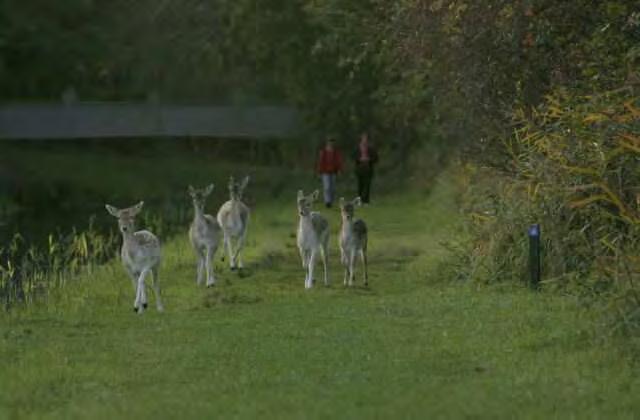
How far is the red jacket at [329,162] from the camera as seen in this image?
121 feet

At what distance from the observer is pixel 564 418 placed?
11.4 meters

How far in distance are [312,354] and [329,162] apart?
22.4 meters

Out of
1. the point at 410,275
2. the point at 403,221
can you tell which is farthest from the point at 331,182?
the point at 410,275

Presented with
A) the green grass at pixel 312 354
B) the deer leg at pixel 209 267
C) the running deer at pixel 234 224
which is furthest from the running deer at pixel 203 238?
the running deer at pixel 234 224

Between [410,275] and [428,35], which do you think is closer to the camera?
[410,275]

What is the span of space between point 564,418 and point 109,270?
47.5 feet

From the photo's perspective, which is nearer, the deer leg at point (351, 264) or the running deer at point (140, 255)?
the running deer at point (140, 255)

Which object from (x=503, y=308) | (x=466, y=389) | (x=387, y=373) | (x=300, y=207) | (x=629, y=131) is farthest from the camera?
(x=300, y=207)

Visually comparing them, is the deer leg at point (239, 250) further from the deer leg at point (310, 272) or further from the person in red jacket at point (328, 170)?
the person in red jacket at point (328, 170)

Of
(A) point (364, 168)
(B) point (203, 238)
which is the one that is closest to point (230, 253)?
(B) point (203, 238)

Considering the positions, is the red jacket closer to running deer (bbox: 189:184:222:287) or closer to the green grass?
running deer (bbox: 189:184:222:287)

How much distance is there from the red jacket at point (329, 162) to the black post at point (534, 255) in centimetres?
1733

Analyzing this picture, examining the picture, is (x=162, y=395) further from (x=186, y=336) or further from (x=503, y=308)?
(x=503, y=308)

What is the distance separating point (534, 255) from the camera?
19.5 m
